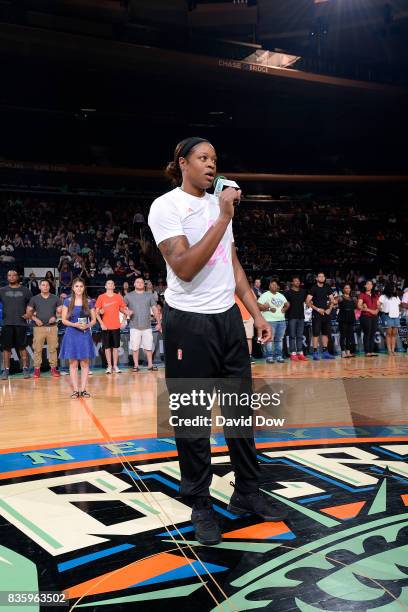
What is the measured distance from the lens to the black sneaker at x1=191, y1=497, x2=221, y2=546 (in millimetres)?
2402

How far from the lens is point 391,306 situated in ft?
36.2

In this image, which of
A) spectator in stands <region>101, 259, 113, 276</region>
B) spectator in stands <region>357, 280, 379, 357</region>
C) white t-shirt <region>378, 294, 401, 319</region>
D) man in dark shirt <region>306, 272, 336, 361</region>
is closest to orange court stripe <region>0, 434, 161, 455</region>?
man in dark shirt <region>306, 272, 336, 361</region>

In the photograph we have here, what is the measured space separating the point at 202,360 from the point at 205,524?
698 millimetres

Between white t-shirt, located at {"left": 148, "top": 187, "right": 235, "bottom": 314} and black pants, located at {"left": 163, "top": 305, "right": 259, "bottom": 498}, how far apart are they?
53mm

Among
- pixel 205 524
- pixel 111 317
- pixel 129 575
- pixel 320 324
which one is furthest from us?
pixel 320 324

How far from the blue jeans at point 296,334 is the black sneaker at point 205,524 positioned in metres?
8.25

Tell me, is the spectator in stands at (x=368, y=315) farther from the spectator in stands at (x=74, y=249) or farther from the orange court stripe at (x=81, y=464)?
the spectator in stands at (x=74, y=249)

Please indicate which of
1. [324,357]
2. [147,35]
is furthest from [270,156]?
[324,357]

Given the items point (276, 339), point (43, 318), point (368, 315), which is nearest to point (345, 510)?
point (43, 318)

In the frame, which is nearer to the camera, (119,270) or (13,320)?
(13,320)

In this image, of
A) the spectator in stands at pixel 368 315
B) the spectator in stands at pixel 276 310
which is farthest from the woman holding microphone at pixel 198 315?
the spectator in stands at pixel 368 315

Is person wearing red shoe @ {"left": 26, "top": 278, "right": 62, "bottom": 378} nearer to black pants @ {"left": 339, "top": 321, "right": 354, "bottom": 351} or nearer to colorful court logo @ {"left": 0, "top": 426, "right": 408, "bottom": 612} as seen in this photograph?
colorful court logo @ {"left": 0, "top": 426, "right": 408, "bottom": 612}

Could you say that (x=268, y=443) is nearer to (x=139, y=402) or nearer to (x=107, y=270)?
(x=139, y=402)

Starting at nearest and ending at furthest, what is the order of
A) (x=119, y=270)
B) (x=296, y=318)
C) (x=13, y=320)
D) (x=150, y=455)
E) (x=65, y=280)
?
1. (x=150, y=455)
2. (x=13, y=320)
3. (x=296, y=318)
4. (x=65, y=280)
5. (x=119, y=270)
